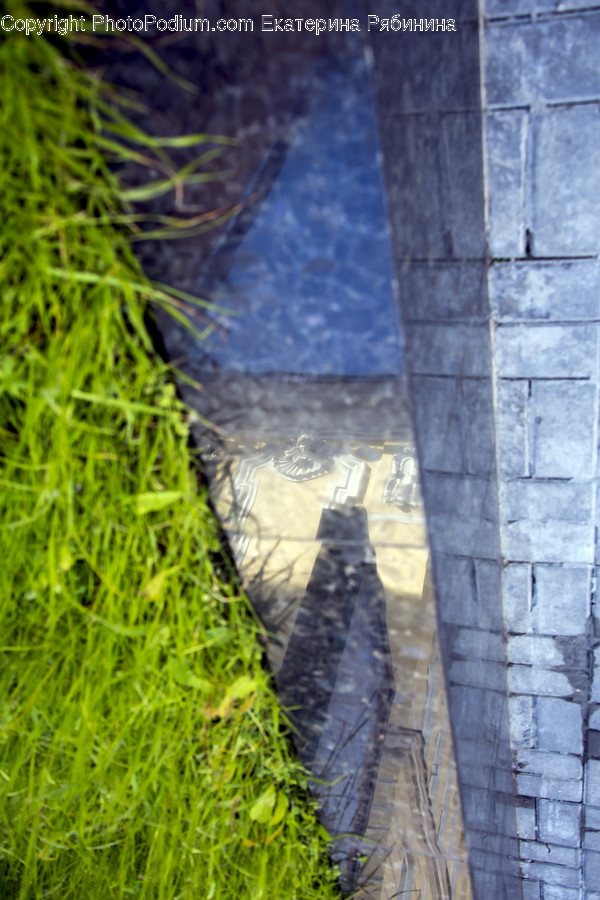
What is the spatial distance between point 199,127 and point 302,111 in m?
0.10

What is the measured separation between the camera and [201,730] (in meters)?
0.80

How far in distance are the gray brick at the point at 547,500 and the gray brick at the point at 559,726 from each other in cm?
51

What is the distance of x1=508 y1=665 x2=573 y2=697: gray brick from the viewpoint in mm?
1482

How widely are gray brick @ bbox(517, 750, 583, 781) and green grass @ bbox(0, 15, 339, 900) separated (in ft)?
2.70

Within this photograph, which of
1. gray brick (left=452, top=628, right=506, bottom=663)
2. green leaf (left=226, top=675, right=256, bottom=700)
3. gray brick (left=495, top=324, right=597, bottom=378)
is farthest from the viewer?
gray brick (left=495, top=324, right=597, bottom=378)

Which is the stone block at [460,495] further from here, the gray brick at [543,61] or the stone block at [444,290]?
the gray brick at [543,61]

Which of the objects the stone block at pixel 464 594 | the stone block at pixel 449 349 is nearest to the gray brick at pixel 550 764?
the stone block at pixel 464 594

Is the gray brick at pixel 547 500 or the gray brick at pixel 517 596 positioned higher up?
the gray brick at pixel 547 500

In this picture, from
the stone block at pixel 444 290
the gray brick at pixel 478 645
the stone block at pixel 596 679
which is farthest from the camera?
the stone block at pixel 596 679

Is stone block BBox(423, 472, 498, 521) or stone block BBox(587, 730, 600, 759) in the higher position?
stone block BBox(423, 472, 498, 521)

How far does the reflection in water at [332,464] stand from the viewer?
60cm

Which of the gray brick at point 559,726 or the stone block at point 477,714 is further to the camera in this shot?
the gray brick at point 559,726

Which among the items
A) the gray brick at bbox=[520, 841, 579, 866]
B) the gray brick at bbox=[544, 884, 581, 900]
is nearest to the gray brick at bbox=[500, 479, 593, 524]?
the gray brick at bbox=[520, 841, 579, 866]

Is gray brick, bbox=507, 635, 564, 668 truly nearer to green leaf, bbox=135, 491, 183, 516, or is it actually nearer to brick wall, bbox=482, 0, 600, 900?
brick wall, bbox=482, 0, 600, 900
